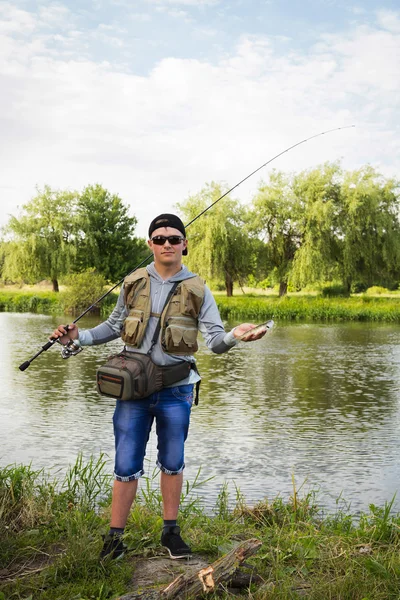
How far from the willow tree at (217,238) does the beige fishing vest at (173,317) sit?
32.6m

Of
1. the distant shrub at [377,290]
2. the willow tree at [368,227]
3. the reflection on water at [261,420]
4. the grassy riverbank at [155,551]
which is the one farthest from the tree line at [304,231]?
the grassy riverbank at [155,551]

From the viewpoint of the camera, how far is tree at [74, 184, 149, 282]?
50.2 meters

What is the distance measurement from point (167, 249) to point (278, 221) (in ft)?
115

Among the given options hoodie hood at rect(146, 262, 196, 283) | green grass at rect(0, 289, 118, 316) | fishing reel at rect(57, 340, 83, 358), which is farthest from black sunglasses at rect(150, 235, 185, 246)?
green grass at rect(0, 289, 118, 316)

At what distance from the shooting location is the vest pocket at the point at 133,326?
3705mm

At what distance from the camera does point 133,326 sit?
3.72 m

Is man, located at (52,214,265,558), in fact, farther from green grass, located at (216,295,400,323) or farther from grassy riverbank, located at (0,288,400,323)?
green grass, located at (216,295,400,323)

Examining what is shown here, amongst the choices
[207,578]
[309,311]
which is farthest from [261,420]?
[309,311]

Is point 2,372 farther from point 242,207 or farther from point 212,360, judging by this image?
point 242,207

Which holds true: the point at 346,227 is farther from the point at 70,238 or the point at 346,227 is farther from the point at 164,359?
the point at 164,359

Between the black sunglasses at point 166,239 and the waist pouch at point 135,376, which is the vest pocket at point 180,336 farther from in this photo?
the black sunglasses at point 166,239

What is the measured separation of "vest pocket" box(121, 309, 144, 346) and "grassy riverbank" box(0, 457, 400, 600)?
987 millimetres

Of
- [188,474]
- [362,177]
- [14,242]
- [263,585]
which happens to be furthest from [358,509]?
[14,242]

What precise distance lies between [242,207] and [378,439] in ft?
102
